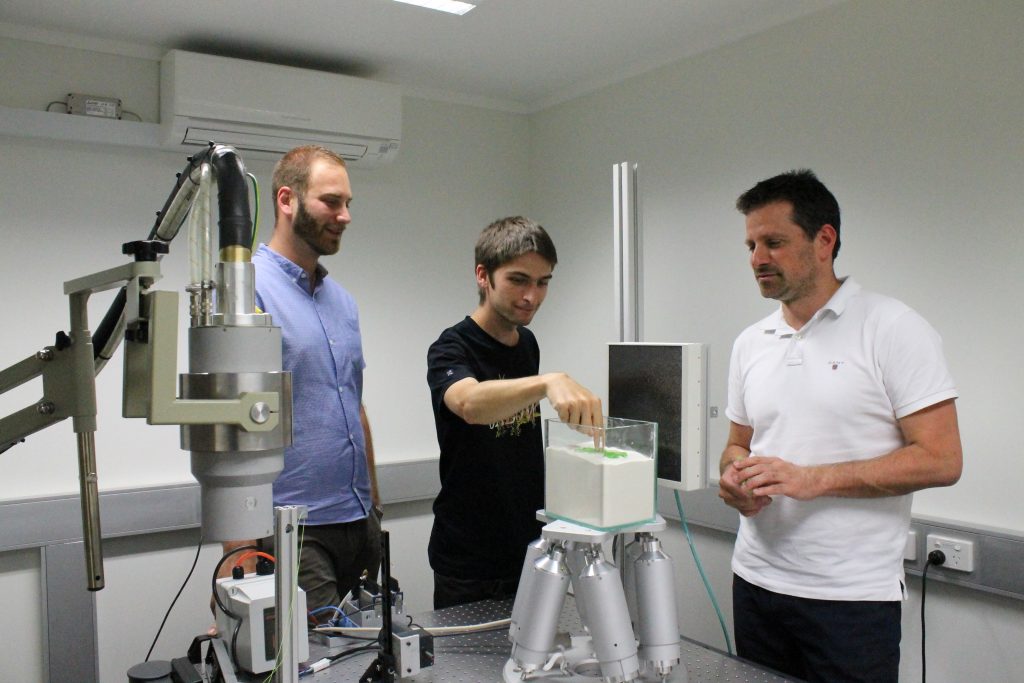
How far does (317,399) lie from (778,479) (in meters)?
1.10

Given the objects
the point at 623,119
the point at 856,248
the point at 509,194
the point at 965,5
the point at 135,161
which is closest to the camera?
the point at 965,5

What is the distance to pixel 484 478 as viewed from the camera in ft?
5.84

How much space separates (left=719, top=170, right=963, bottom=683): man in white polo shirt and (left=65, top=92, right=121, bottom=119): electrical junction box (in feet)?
7.74

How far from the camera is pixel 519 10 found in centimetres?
275

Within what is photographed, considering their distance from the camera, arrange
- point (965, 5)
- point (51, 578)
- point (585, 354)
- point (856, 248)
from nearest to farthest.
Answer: point (965, 5) < point (856, 248) < point (51, 578) < point (585, 354)

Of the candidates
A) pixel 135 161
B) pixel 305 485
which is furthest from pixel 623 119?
pixel 305 485

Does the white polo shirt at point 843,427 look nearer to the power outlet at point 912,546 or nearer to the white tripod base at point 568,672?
the white tripod base at point 568,672

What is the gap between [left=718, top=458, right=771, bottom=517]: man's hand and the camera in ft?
5.79

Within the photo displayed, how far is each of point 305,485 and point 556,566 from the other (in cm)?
93

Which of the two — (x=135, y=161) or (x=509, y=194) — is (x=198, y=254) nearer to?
(x=135, y=161)

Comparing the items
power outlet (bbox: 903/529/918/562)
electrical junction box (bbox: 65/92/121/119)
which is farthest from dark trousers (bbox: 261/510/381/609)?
electrical junction box (bbox: 65/92/121/119)

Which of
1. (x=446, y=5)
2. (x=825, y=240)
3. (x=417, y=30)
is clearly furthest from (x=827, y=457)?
(x=417, y=30)

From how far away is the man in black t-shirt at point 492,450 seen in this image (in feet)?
Result: 5.79

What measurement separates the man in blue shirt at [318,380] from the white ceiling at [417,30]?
94 cm
